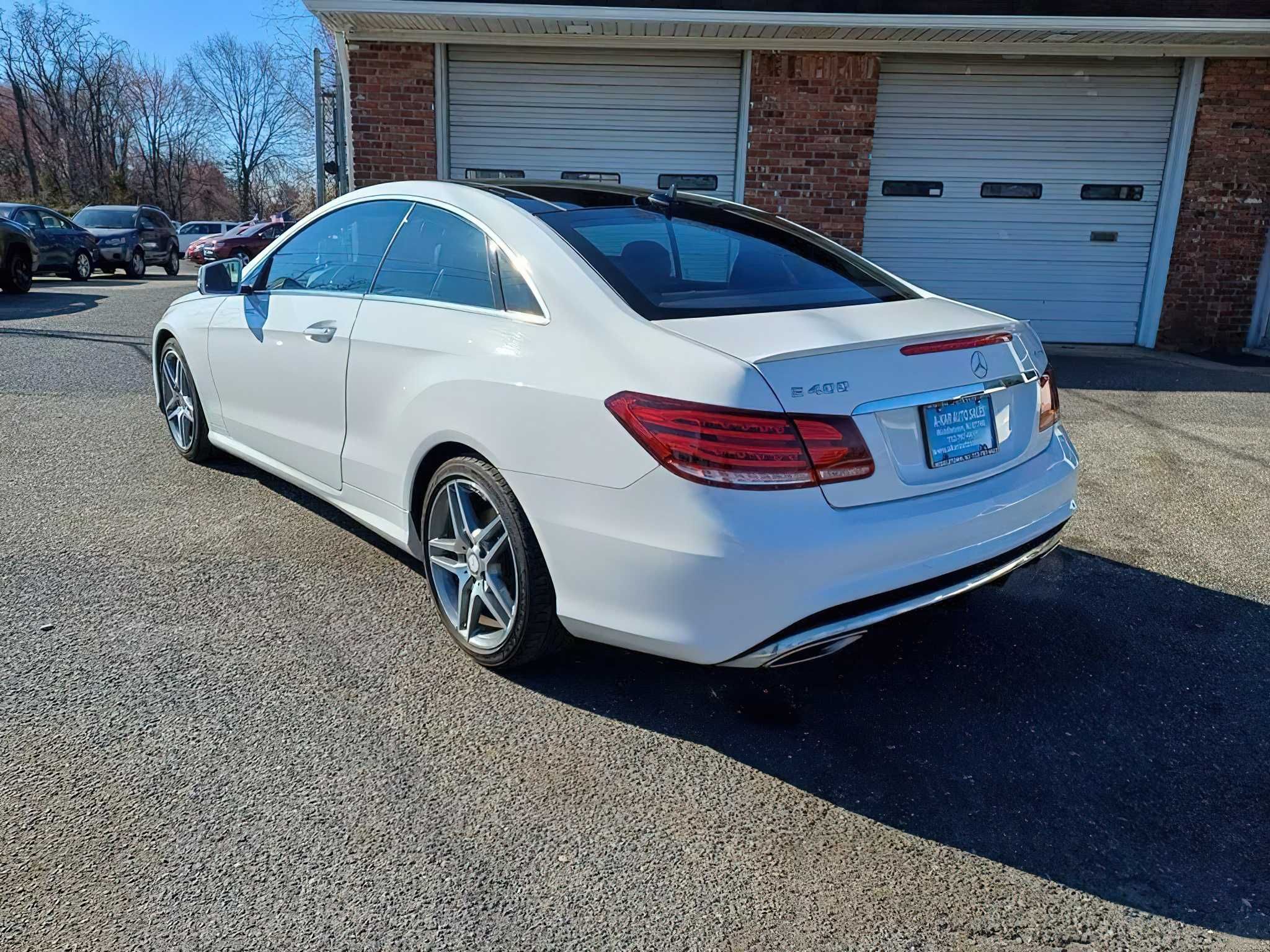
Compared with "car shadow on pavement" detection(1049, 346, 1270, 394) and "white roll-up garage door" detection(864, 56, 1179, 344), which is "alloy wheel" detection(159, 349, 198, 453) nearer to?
"car shadow on pavement" detection(1049, 346, 1270, 394)

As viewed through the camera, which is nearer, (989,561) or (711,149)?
(989,561)

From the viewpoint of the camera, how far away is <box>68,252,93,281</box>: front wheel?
63.9 ft

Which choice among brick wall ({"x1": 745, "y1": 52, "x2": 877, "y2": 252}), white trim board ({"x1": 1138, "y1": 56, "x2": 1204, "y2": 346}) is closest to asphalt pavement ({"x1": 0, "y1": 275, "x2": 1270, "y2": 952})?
brick wall ({"x1": 745, "y1": 52, "x2": 877, "y2": 252})

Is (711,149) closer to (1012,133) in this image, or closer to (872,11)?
(872,11)

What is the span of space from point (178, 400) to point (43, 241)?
16276 mm

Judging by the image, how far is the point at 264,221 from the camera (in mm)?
29656

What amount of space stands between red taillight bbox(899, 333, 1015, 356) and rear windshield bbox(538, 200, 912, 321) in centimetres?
40

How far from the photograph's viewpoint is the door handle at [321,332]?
368cm

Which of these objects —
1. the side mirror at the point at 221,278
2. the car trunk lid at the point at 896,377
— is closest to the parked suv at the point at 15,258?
the side mirror at the point at 221,278

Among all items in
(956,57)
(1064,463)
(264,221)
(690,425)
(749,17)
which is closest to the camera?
(690,425)

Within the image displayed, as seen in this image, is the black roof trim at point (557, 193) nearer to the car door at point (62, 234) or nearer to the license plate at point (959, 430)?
the license plate at point (959, 430)

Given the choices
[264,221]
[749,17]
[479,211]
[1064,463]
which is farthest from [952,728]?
[264,221]

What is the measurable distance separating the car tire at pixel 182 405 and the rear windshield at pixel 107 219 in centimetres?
2053

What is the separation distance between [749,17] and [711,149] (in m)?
1.53
